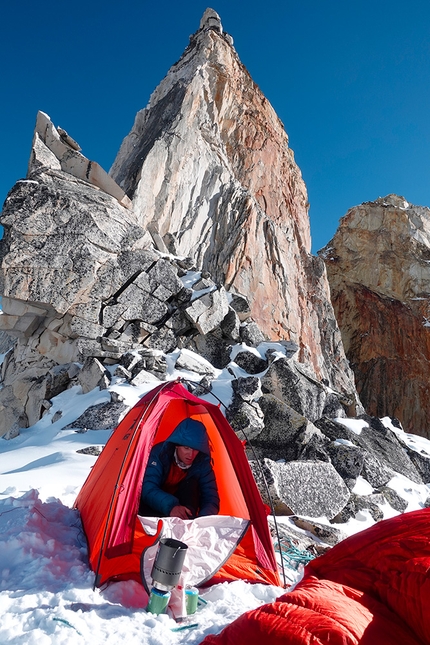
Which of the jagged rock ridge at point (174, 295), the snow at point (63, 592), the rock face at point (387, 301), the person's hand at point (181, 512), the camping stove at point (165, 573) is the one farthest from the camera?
the rock face at point (387, 301)

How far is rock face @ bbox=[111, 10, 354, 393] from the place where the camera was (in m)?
18.9

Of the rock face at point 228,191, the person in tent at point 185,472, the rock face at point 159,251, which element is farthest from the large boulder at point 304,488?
the rock face at point 228,191

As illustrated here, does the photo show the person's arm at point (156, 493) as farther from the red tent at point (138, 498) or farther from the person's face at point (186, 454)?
the person's face at point (186, 454)

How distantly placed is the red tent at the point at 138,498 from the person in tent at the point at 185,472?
18cm

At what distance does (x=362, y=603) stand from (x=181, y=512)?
86.1 inches

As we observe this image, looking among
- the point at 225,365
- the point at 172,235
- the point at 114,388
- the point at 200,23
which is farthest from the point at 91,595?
the point at 200,23

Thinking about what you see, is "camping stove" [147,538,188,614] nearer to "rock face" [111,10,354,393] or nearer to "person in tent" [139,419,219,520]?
"person in tent" [139,419,219,520]

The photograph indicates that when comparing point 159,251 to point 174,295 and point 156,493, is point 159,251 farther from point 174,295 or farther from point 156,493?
point 156,493

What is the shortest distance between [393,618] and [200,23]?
106 feet

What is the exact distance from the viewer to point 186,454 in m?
4.37

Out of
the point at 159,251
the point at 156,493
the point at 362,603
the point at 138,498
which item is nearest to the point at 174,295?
the point at 159,251

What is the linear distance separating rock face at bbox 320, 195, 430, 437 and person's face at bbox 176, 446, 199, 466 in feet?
114

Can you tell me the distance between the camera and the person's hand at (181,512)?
3.81 m

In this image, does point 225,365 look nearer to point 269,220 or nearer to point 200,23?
point 269,220
